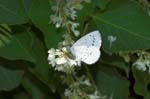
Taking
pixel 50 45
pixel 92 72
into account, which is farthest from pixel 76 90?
pixel 92 72

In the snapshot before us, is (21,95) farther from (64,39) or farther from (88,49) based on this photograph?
(88,49)

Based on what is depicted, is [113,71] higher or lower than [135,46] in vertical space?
lower

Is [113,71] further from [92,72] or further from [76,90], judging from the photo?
[76,90]

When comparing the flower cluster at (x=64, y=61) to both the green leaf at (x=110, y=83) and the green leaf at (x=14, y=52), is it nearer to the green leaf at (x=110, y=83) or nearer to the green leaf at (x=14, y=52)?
the green leaf at (x=14, y=52)

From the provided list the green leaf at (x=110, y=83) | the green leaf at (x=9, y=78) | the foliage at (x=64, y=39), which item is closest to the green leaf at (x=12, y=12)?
the foliage at (x=64, y=39)

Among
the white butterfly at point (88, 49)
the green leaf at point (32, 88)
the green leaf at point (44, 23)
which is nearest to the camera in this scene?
the white butterfly at point (88, 49)

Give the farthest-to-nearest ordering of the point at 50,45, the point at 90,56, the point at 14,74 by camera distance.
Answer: the point at 14,74 < the point at 50,45 < the point at 90,56
